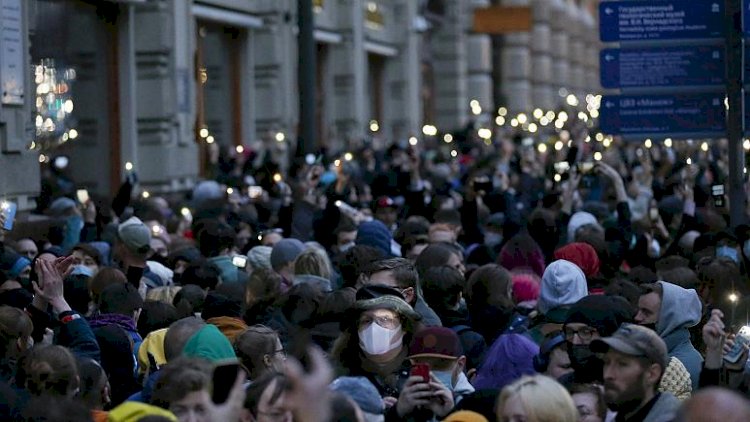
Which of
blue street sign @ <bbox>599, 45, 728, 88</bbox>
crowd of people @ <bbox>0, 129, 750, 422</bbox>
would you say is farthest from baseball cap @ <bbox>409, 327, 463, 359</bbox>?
blue street sign @ <bbox>599, 45, 728, 88</bbox>

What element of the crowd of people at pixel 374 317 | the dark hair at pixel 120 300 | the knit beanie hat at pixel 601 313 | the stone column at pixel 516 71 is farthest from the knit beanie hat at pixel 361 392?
the stone column at pixel 516 71

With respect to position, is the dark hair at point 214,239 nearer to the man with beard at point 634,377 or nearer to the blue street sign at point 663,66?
the blue street sign at point 663,66

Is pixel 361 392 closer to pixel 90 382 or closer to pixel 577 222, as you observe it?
pixel 90 382

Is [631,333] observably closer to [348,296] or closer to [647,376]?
[647,376]

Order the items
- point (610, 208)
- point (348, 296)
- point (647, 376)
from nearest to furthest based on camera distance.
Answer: point (647, 376), point (348, 296), point (610, 208)

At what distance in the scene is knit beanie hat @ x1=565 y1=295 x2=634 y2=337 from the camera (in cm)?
798

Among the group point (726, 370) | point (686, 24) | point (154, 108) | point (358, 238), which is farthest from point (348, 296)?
point (154, 108)

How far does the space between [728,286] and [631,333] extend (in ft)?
11.3

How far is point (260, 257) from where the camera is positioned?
11.6 m

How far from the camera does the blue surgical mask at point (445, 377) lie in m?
7.21

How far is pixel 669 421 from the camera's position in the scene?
6.38 metres

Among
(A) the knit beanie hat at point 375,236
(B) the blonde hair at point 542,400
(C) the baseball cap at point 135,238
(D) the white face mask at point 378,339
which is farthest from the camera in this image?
(A) the knit beanie hat at point 375,236

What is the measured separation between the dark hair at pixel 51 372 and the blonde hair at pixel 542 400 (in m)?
1.72

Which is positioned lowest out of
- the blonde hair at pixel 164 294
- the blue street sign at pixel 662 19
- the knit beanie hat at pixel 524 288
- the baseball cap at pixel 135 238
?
the knit beanie hat at pixel 524 288
